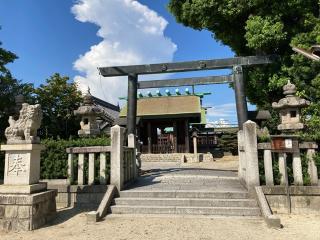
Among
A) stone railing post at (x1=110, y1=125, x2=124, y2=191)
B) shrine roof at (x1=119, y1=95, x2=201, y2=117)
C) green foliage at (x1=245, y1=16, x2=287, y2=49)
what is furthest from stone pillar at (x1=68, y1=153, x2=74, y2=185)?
shrine roof at (x1=119, y1=95, x2=201, y2=117)

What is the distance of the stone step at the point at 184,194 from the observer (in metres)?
7.22

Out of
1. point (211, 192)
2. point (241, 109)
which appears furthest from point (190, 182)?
point (241, 109)

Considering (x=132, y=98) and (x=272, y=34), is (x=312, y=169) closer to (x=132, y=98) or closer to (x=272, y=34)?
(x=132, y=98)

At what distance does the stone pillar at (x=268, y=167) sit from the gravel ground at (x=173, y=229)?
2.97 ft

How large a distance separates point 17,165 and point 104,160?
235 centimetres

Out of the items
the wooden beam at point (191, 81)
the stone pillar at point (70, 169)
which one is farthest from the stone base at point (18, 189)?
the wooden beam at point (191, 81)

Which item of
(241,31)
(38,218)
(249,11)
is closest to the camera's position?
(38,218)

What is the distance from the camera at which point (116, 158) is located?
25.6ft

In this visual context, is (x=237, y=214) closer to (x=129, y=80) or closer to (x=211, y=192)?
(x=211, y=192)

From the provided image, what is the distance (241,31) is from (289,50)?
9.67ft

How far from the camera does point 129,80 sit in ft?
36.3

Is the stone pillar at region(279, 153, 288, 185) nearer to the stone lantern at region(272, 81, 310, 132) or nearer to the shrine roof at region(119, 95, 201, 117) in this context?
→ the stone lantern at region(272, 81, 310, 132)

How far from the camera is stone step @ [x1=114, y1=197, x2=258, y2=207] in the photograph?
691 cm

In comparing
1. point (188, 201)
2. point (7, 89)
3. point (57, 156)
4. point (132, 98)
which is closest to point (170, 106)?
point (7, 89)
